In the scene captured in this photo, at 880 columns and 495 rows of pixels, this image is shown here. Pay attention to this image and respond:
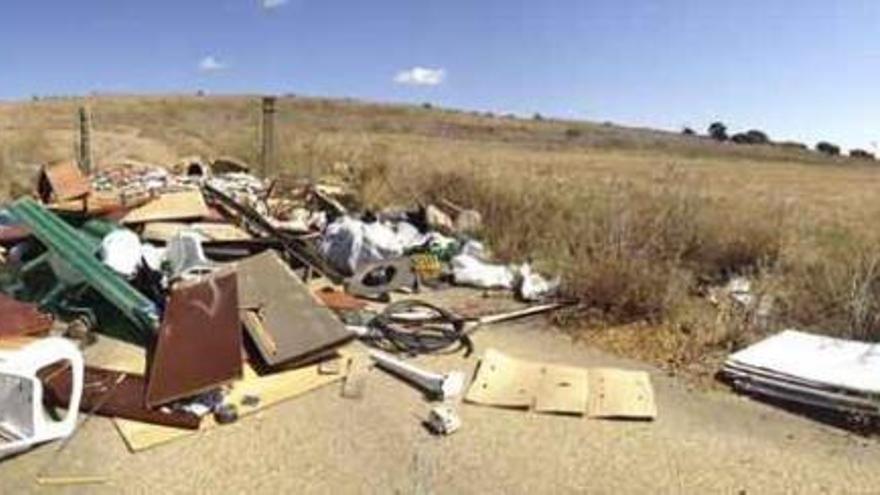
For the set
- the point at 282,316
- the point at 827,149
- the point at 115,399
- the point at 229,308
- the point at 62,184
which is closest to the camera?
the point at 115,399

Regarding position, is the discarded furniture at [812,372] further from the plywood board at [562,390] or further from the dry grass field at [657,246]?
the plywood board at [562,390]

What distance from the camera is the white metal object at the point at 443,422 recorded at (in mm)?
6020

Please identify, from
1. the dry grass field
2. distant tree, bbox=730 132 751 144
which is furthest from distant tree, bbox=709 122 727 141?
the dry grass field

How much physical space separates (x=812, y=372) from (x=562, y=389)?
167 centimetres

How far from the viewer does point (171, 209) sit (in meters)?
10.7

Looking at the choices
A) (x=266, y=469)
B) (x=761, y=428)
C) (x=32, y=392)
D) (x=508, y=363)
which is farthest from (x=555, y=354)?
(x=32, y=392)

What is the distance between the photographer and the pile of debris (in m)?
6.25

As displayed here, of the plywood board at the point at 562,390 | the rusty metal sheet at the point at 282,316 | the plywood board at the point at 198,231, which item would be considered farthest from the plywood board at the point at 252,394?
the plywood board at the point at 198,231

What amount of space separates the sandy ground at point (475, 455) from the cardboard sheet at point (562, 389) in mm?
138

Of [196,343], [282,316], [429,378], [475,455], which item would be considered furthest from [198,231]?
[475,455]

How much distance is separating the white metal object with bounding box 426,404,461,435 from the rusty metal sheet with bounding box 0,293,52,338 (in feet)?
10.7

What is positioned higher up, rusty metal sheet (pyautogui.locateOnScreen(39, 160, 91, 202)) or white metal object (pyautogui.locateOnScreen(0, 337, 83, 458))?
rusty metal sheet (pyautogui.locateOnScreen(39, 160, 91, 202))

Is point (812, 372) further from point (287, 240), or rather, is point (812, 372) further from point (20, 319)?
point (20, 319)

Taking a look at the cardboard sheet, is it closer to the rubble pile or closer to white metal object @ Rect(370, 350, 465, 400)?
white metal object @ Rect(370, 350, 465, 400)
